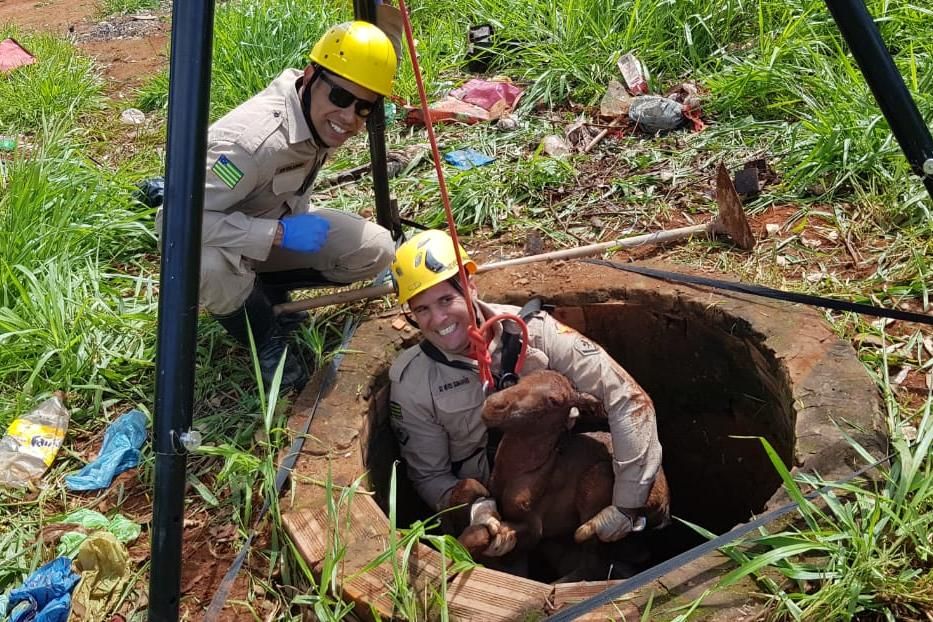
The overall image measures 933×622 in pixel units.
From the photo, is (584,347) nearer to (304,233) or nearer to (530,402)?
(530,402)

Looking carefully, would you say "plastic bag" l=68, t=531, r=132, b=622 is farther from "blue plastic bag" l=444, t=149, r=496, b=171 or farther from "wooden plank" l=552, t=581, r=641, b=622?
"blue plastic bag" l=444, t=149, r=496, b=171

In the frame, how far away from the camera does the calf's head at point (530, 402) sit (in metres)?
2.12

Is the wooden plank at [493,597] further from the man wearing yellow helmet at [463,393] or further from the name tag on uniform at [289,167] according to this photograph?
the name tag on uniform at [289,167]

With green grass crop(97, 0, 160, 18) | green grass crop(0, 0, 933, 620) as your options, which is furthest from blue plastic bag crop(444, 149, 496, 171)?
green grass crop(97, 0, 160, 18)

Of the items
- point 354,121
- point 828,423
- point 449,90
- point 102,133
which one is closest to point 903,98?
point 828,423

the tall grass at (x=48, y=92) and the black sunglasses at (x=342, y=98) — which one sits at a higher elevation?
the black sunglasses at (x=342, y=98)

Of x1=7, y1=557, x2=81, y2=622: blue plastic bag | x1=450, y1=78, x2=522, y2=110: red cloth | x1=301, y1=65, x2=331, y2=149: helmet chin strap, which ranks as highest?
x1=301, y1=65, x2=331, y2=149: helmet chin strap

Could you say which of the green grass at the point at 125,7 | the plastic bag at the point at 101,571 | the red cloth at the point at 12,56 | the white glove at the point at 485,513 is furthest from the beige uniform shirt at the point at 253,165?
the green grass at the point at 125,7

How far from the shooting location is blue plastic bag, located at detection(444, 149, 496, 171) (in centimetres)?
402

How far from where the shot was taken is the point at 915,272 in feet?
8.97

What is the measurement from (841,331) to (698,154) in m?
1.51

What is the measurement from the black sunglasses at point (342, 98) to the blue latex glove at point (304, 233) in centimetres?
38

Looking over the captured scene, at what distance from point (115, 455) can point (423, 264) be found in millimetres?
1136

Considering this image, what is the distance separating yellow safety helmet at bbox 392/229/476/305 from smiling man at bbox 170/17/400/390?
373 millimetres
